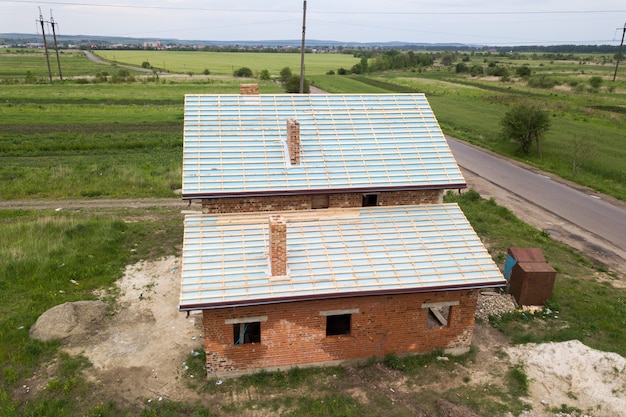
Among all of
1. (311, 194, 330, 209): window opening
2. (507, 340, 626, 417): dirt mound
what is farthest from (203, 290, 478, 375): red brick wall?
(311, 194, 330, 209): window opening

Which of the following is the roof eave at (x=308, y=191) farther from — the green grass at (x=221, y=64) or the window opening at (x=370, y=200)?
the green grass at (x=221, y=64)

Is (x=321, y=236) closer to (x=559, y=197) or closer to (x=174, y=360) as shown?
(x=174, y=360)

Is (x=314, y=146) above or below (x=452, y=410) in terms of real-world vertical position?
above

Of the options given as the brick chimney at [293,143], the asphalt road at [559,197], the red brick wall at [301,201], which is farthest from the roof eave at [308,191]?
the asphalt road at [559,197]

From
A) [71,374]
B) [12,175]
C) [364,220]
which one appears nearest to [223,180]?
[364,220]

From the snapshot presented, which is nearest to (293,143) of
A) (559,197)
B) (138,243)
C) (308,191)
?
(308,191)

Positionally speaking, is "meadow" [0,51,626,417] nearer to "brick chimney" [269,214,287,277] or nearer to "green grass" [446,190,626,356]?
"green grass" [446,190,626,356]
